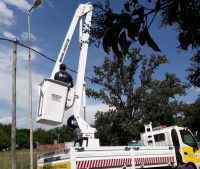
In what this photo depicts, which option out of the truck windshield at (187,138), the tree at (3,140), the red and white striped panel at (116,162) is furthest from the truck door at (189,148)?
the tree at (3,140)

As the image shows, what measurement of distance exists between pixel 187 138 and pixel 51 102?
5768 mm

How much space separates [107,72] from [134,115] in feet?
11.7

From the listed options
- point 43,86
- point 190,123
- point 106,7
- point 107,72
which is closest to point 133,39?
point 106,7

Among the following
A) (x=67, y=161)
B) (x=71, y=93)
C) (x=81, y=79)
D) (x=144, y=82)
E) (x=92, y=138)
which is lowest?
(x=67, y=161)

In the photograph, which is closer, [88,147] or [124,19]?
[124,19]

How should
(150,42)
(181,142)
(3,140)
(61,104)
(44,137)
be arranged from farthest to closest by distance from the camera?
(3,140)
(44,137)
(181,142)
(61,104)
(150,42)

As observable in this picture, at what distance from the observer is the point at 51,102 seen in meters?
7.51

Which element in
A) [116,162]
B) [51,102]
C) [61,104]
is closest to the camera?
[51,102]

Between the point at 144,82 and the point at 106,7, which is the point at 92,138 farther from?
the point at 144,82

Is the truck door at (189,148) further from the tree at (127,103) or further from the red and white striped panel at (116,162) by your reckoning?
the tree at (127,103)

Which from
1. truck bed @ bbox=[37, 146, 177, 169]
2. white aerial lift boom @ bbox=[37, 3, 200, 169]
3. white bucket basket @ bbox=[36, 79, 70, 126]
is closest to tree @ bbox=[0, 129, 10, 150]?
white aerial lift boom @ bbox=[37, 3, 200, 169]

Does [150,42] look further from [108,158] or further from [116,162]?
[116,162]

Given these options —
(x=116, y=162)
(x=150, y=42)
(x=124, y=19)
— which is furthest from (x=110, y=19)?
(x=116, y=162)

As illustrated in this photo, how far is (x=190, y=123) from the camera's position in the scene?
66.4 ft
